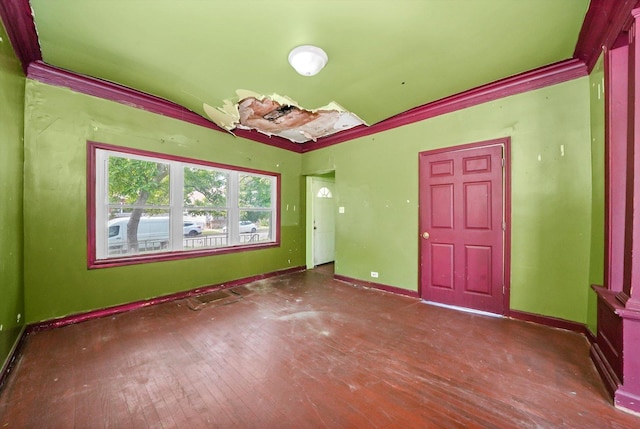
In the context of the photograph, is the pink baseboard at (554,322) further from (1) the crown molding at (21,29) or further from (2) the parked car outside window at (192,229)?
(1) the crown molding at (21,29)

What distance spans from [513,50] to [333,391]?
326 cm

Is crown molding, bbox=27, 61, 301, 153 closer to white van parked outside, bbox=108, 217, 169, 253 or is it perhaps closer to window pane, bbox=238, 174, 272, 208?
window pane, bbox=238, 174, 272, 208

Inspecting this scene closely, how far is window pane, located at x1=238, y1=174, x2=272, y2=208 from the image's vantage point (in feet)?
14.5

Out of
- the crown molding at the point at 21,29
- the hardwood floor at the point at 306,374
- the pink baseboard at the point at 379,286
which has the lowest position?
the hardwood floor at the point at 306,374

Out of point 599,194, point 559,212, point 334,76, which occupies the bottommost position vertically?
point 559,212

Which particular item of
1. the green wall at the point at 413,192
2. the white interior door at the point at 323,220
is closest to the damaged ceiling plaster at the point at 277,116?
the green wall at the point at 413,192

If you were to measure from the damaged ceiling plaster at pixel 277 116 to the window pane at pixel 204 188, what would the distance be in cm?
81

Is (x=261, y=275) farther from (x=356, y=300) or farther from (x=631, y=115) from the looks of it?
(x=631, y=115)

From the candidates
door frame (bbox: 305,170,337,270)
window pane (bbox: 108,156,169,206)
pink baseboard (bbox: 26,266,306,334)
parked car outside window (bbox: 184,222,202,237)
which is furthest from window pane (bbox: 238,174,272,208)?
pink baseboard (bbox: 26,266,306,334)

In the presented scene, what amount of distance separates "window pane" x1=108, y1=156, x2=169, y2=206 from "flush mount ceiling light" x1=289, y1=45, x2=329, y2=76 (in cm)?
241

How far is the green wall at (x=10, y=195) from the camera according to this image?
1884 millimetres

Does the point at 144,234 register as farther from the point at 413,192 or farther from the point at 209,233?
the point at 413,192

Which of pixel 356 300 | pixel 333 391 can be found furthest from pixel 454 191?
pixel 333 391

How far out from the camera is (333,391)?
1688 millimetres
